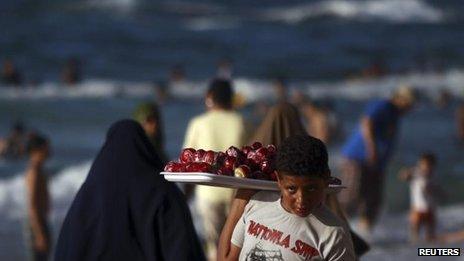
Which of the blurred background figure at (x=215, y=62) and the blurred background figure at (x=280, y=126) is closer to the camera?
the blurred background figure at (x=280, y=126)

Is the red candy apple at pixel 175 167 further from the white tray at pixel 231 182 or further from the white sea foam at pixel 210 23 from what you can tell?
the white sea foam at pixel 210 23

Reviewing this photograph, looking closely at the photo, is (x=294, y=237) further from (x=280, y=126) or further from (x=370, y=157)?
(x=370, y=157)

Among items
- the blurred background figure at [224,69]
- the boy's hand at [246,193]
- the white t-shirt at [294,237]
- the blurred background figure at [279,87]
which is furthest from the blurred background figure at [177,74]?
the white t-shirt at [294,237]

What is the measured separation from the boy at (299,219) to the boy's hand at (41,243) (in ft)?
17.1

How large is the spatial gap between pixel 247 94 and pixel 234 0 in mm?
2588

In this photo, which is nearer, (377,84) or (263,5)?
(377,84)

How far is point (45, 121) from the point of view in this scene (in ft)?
61.8

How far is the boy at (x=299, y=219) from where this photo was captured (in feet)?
16.1

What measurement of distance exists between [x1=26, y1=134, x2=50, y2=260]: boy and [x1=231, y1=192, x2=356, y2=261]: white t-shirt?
5208mm

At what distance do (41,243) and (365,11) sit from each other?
34.4ft

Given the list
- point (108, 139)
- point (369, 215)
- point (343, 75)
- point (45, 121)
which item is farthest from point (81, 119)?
point (108, 139)

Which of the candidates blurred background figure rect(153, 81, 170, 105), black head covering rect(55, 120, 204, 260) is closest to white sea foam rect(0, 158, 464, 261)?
blurred background figure rect(153, 81, 170, 105)

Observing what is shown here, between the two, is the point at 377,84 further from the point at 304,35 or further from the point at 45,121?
the point at 45,121

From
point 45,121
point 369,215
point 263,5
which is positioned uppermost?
point 263,5
